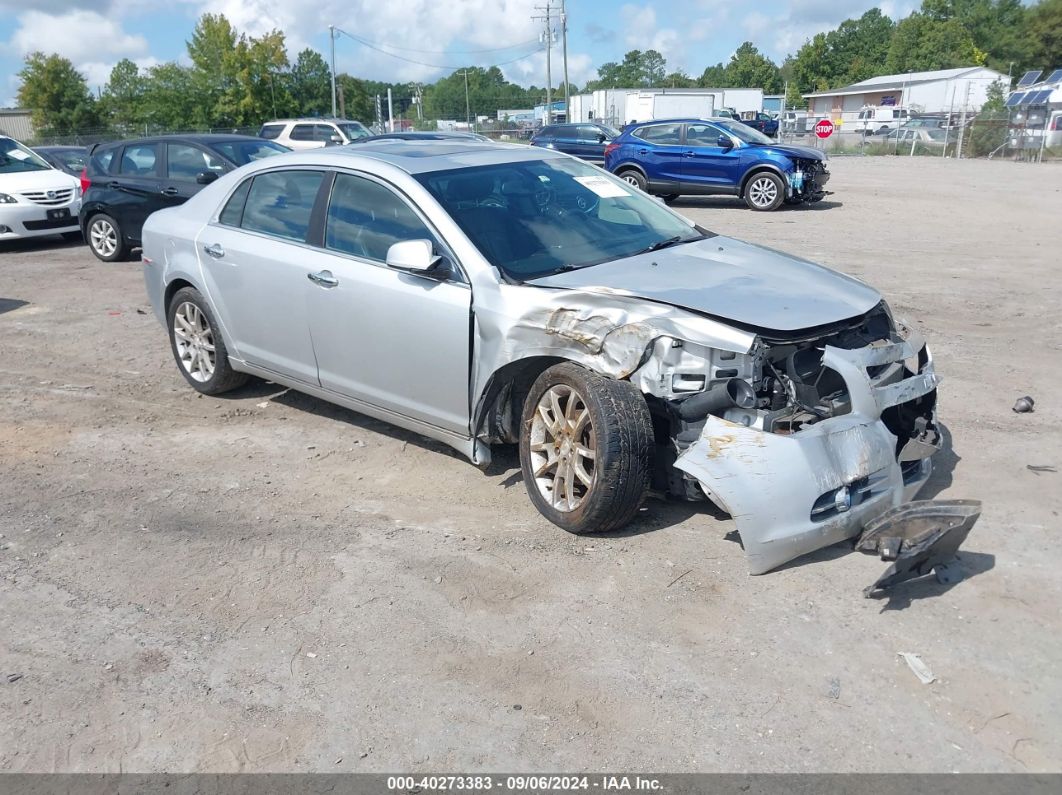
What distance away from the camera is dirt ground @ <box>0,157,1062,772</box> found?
3.04 meters

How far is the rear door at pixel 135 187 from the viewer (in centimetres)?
1266

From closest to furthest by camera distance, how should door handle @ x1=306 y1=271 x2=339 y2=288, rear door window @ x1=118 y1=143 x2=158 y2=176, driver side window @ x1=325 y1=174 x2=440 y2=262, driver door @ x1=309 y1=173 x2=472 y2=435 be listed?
driver door @ x1=309 y1=173 x2=472 y2=435 → driver side window @ x1=325 y1=174 x2=440 y2=262 → door handle @ x1=306 y1=271 x2=339 y2=288 → rear door window @ x1=118 y1=143 x2=158 y2=176

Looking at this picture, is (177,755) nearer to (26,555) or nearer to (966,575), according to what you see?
(26,555)

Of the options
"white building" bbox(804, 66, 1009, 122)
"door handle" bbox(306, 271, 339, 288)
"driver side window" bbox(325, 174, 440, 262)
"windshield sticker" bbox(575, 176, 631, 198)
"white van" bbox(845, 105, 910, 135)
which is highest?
"white building" bbox(804, 66, 1009, 122)

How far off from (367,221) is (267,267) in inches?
32.5

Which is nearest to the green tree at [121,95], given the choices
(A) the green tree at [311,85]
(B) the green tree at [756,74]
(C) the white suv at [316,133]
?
(A) the green tree at [311,85]

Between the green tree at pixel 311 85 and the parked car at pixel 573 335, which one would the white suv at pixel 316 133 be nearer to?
the parked car at pixel 573 335

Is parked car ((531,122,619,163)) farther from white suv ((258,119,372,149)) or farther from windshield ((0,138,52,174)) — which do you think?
windshield ((0,138,52,174))

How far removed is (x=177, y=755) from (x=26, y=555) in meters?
1.95

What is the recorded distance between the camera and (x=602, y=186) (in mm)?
5574

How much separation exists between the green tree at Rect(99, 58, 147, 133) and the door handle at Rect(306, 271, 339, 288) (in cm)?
6046

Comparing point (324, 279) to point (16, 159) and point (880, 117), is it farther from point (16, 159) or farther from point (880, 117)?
point (880, 117)

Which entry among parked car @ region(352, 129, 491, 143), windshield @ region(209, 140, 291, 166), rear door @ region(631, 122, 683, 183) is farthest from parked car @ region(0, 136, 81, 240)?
rear door @ region(631, 122, 683, 183)

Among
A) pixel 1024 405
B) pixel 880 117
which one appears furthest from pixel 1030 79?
pixel 1024 405
